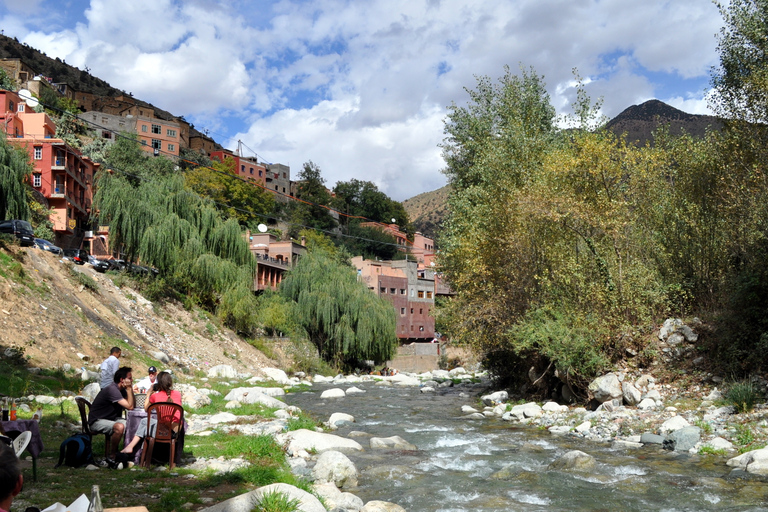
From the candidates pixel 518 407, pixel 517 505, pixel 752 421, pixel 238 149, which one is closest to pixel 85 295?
pixel 518 407

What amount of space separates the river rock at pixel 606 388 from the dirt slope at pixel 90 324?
49.6 feet

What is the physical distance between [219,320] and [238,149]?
7616 centimetres

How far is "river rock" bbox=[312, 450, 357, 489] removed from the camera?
10.3 metres

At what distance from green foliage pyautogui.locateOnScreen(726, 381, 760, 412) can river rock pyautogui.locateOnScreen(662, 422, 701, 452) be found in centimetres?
143

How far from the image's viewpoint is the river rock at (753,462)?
409 inches

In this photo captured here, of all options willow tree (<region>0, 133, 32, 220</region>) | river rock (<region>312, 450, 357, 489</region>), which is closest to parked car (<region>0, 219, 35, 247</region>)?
willow tree (<region>0, 133, 32, 220</region>)

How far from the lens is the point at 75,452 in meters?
8.52

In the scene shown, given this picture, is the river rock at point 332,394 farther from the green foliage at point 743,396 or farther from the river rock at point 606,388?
the green foliage at point 743,396

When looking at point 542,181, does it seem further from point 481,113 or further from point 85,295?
point 85,295

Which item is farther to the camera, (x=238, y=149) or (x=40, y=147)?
(x=238, y=149)

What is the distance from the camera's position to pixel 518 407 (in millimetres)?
19328

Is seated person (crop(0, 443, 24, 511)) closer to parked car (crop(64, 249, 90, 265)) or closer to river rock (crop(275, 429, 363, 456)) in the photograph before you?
river rock (crop(275, 429, 363, 456))

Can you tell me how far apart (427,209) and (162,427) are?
Answer: 135 m

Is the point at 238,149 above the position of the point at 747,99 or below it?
above
